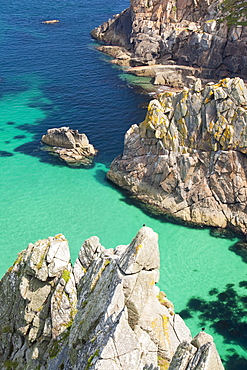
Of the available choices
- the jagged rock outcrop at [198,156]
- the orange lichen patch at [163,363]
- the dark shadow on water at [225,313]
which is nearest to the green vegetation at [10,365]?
the orange lichen patch at [163,363]

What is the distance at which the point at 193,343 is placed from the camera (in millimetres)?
18000

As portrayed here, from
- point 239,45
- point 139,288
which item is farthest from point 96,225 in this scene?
point 239,45

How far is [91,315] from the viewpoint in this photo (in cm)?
2094

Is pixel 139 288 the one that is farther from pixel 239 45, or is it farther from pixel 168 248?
pixel 239 45

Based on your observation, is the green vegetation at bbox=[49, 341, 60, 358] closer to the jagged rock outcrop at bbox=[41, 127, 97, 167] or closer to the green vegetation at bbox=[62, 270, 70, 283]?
the green vegetation at bbox=[62, 270, 70, 283]

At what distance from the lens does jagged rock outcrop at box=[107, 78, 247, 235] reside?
49.2 metres

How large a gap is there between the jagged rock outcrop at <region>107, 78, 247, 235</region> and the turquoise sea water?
3.06m

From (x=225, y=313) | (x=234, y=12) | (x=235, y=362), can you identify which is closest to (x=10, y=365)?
(x=235, y=362)

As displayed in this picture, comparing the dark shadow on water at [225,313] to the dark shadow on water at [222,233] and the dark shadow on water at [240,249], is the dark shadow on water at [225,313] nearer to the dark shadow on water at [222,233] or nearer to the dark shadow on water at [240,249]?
the dark shadow on water at [240,249]

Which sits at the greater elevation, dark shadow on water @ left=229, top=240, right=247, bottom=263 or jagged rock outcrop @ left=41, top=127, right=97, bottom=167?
jagged rock outcrop @ left=41, top=127, right=97, bottom=167

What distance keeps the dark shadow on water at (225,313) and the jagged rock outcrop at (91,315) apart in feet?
41.2

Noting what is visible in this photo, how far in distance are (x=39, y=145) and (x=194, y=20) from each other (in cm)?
5158

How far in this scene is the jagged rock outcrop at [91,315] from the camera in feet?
60.4

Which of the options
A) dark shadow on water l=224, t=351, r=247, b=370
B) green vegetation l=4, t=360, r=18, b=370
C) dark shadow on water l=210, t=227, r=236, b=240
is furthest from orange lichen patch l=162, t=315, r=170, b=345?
dark shadow on water l=210, t=227, r=236, b=240
